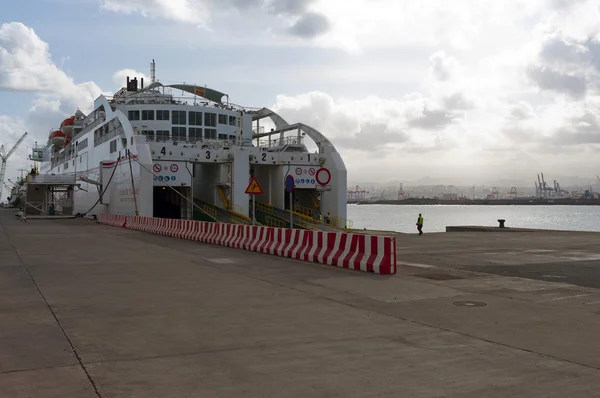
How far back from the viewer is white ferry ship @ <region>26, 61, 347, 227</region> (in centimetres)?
3631

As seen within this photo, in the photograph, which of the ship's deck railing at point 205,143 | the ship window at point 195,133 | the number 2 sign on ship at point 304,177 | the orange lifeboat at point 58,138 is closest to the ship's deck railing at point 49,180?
the ship window at point 195,133

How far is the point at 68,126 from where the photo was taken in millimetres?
72438

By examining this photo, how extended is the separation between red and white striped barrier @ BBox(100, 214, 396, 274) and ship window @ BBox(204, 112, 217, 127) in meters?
21.5

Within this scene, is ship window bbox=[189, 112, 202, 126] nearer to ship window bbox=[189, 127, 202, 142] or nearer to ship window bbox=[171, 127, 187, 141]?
ship window bbox=[189, 127, 202, 142]

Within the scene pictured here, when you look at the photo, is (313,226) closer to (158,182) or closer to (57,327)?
(158,182)

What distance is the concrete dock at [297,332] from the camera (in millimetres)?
4840

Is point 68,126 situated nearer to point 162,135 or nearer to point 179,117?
point 179,117

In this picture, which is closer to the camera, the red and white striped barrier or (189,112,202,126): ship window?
the red and white striped barrier

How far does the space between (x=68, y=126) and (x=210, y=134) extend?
34714 mm

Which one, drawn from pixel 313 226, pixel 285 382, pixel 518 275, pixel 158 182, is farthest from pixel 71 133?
pixel 285 382

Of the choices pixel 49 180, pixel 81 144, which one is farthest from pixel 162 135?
pixel 81 144

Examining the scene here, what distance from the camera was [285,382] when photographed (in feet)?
16.0

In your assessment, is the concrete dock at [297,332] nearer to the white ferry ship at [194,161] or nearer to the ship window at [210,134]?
the white ferry ship at [194,161]

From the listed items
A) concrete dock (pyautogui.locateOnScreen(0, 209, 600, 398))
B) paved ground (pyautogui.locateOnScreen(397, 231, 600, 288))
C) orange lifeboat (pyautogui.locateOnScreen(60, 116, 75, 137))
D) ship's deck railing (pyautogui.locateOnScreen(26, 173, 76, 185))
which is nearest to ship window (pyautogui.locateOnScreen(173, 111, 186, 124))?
ship's deck railing (pyautogui.locateOnScreen(26, 173, 76, 185))
